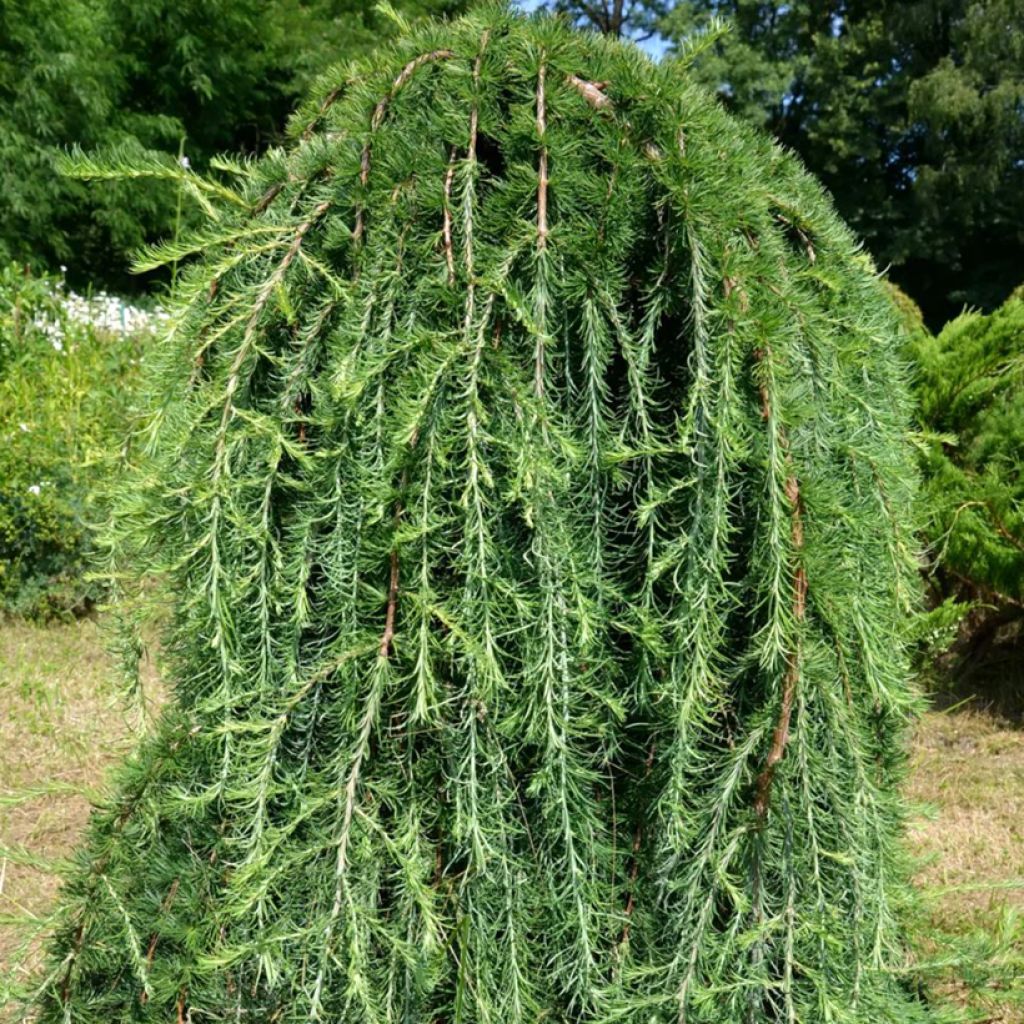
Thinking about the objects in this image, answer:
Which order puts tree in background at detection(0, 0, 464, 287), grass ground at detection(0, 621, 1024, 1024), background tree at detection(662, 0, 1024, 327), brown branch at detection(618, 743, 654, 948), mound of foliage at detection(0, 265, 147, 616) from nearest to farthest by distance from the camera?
1. brown branch at detection(618, 743, 654, 948)
2. grass ground at detection(0, 621, 1024, 1024)
3. mound of foliage at detection(0, 265, 147, 616)
4. tree in background at detection(0, 0, 464, 287)
5. background tree at detection(662, 0, 1024, 327)

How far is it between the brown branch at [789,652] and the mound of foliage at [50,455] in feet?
11.3

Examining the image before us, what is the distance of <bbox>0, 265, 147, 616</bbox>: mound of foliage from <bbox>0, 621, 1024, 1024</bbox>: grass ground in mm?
262

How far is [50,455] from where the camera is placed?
16.6 feet

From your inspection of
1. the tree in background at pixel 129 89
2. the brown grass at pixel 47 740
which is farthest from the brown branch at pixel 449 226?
the tree in background at pixel 129 89

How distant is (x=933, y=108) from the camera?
18188 mm

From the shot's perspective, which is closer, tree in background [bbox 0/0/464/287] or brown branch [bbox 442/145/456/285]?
brown branch [bbox 442/145/456/285]

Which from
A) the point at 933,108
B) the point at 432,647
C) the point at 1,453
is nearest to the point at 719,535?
the point at 432,647

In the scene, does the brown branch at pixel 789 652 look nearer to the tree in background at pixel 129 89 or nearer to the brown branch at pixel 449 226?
the brown branch at pixel 449 226

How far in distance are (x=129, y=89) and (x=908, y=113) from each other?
522 inches

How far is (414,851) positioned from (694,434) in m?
0.76

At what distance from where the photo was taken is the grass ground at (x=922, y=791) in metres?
2.44

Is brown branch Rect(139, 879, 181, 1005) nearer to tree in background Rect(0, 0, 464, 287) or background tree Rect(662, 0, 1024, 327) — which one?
tree in background Rect(0, 0, 464, 287)

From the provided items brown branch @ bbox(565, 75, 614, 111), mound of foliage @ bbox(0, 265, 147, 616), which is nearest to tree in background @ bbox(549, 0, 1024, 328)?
mound of foliage @ bbox(0, 265, 147, 616)

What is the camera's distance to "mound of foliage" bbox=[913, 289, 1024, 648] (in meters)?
3.97
